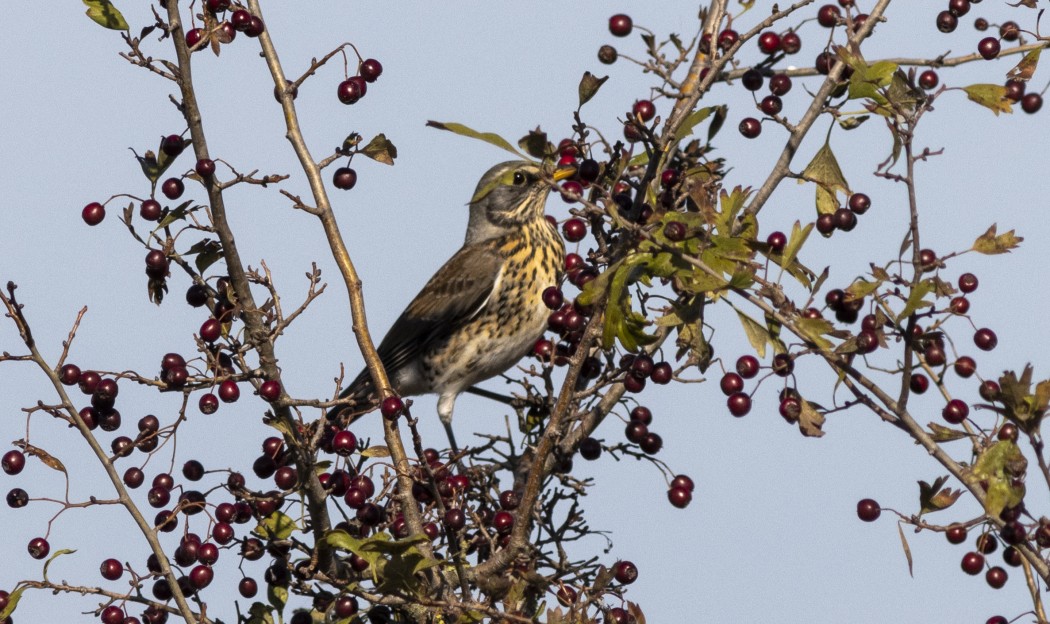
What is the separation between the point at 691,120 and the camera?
319cm

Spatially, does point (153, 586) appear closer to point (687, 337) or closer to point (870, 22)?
point (687, 337)

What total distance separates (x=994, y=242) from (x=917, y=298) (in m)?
0.33

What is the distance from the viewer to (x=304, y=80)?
3613 millimetres

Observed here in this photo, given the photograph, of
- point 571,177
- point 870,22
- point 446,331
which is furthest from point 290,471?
point 446,331

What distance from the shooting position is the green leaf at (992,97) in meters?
3.46

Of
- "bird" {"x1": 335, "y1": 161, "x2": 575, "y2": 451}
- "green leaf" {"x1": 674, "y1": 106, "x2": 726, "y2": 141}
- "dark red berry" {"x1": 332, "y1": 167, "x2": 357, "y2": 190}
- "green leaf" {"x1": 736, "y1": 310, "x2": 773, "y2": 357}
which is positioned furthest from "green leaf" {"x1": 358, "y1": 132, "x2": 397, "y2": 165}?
"bird" {"x1": 335, "y1": 161, "x2": 575, "y2": 451}

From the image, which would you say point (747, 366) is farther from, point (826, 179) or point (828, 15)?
point (828, 15)

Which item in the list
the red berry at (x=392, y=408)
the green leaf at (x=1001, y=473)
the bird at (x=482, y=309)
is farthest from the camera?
the bird at (x=482, y=309)

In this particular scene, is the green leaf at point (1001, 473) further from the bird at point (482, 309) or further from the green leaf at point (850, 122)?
the bird at point (482, 309)

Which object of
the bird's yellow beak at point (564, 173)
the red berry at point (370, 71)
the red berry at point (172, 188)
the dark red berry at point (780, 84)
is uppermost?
the red berry at point (370, 71)

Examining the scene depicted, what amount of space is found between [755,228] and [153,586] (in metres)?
1.74

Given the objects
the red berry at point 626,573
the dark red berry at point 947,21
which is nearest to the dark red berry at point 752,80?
the dark red berry at point 947,21

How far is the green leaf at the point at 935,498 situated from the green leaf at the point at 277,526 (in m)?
1.52

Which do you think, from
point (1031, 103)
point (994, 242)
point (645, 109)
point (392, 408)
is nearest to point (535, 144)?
point (645, 109)
